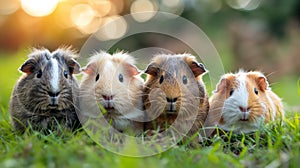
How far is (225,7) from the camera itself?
19.3 m

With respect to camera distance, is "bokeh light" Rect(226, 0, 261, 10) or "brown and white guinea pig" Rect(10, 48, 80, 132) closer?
"brown and white guinea pig" Rect(10, 48, 80, 132)

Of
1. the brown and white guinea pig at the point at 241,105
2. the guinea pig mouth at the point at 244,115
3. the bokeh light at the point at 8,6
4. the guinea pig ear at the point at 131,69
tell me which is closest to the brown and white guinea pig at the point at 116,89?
the guinea pig ear at the point at 131,69

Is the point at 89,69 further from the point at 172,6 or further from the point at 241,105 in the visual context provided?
the point at 172,6

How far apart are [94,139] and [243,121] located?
1.53 metres

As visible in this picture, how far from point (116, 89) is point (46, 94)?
26.2 inches

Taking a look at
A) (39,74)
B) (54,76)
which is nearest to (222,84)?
(54,76)

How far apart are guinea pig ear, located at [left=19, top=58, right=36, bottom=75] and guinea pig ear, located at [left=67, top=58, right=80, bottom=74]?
0.36 metres

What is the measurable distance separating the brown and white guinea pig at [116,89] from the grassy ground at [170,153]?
365 mm

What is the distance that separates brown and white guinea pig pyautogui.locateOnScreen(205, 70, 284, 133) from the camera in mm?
4258

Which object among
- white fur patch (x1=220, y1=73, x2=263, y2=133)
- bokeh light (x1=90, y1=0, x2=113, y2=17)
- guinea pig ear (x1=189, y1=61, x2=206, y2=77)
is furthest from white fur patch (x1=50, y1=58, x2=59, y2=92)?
bokeh light (x1=90, y1=0, x2=113, y2=17)

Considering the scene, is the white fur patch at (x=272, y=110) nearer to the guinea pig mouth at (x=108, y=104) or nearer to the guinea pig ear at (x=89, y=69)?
the guinea pig mouth at (x=108, y=104)

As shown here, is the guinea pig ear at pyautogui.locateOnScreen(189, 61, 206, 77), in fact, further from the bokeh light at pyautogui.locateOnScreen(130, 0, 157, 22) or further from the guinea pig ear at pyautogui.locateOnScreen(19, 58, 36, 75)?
the bokeh light at pyautogui.locateOnScreen(130, 0, 157, 22)

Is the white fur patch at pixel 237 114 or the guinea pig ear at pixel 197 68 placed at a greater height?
the guinea pig ear at pixel 197 68

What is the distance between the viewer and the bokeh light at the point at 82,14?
49.6 ft
